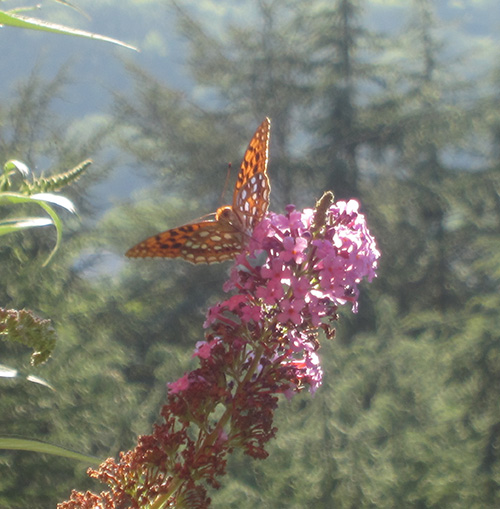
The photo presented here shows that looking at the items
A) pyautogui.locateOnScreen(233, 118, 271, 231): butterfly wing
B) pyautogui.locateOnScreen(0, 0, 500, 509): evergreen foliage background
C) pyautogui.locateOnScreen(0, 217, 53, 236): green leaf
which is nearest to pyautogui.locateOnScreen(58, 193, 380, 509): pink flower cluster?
pyautogui.locateOnScreen(233, 118, 271, 231): butterfly wing

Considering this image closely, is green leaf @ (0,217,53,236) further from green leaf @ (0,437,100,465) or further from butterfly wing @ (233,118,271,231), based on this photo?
butterfly wing @ (233,118,271,231)

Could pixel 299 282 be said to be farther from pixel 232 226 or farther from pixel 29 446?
pixel 29 446

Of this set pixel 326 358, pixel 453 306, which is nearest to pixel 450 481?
pixel 326 358

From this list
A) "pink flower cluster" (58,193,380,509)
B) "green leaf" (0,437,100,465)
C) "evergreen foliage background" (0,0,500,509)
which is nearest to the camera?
"green leaf" (0,437,100,465)

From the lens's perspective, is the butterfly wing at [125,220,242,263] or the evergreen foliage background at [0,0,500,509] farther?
the evergreen foliage background at [0,0,500,509]

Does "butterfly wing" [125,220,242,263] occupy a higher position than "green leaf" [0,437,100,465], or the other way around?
"butterfly wing" [125,220,242,263]

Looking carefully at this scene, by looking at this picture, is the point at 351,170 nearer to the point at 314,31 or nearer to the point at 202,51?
the point at 314,31

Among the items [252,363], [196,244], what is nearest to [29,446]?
[252,363]
